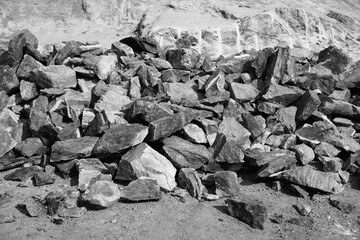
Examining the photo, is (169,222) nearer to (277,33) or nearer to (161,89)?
(161,89)

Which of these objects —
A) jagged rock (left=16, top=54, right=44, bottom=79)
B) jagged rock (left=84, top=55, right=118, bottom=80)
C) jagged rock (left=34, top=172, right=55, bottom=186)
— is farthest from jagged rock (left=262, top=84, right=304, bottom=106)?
jagged rock (left=16, top=54, right=44, bottom=79)

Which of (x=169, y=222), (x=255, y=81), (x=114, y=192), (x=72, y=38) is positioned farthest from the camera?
(x=72, y=38)

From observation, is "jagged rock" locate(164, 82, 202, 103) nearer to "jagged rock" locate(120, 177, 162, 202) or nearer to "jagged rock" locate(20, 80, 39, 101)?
"jagged rock" locate(120, 177, 162, 202)

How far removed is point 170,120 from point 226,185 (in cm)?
137

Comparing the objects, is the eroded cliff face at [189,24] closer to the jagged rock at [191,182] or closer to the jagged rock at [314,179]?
the jagged rock at [314,179]

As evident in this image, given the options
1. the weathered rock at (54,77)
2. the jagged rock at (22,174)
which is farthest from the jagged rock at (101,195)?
the weathered rock at (54,77)

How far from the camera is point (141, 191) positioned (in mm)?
5207

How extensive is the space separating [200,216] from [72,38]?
6.27 meters

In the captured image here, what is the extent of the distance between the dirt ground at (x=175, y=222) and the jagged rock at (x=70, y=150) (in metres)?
0.55

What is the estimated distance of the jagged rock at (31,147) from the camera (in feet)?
20.1

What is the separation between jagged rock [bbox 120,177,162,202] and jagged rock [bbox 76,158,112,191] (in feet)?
1.71

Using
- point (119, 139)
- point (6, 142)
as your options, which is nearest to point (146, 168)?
point (119, 139)

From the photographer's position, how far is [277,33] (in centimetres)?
980

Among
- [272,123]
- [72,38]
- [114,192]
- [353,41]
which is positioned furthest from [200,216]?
[353,41]
